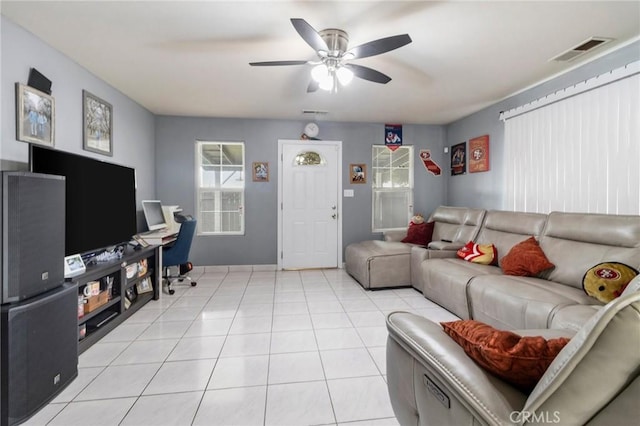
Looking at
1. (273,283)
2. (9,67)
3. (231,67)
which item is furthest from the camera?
(273,283)

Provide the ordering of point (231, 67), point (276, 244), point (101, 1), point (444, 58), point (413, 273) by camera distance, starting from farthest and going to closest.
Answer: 1. point (276, 244)
2. point (413, 273)
3. point (231, 67)
4. point (444, 58)
5. point (101, 1)

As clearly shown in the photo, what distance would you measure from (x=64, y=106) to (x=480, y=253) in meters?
4.29

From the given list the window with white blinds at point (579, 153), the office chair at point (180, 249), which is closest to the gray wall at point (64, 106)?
the office chair at point (180, 249)

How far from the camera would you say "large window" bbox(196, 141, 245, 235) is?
474cm

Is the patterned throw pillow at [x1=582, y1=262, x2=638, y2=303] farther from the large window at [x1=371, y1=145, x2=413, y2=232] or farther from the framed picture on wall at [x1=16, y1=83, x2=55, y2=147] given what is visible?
the framed picture on wall at [x1=16, y1=83, x2=55, y2=147]

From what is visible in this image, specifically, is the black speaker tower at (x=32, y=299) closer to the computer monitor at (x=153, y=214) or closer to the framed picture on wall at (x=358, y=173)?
the computer monitor at (x=153, y=214)

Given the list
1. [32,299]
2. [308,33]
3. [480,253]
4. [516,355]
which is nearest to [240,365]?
[32,299]

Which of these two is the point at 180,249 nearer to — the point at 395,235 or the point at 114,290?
the point at 114,290

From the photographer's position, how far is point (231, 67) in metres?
2.89

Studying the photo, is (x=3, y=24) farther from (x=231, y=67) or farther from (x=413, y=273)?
(x=413, y=273)

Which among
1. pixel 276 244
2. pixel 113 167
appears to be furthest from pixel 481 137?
pixel 113 167

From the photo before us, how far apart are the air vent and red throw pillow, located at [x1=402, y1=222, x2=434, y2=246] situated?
7.98 ft

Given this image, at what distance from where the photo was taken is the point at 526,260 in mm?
2623

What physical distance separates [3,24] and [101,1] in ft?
2.54
